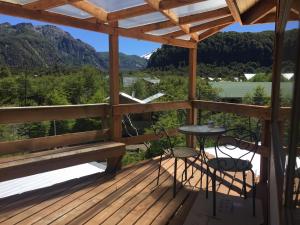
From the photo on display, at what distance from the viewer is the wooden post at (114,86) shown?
4.12m

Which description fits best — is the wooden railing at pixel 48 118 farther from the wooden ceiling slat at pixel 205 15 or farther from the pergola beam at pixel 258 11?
the pergola beam at pixel 258 11

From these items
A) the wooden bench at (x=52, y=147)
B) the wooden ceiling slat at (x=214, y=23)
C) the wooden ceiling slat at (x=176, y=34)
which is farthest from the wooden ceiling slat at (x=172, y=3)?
the wooden bench at (x=52, y=147)

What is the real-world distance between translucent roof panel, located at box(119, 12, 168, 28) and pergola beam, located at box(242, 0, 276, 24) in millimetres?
1171

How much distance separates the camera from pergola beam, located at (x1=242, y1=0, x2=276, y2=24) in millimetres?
3742

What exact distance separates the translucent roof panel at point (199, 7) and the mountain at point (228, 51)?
20.8m

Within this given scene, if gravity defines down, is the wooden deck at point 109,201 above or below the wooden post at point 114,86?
below

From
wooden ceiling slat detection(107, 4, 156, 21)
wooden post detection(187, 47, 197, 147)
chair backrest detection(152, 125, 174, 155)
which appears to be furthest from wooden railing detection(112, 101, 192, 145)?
wooden ceiling slat detection(107, 4, 156, 21)

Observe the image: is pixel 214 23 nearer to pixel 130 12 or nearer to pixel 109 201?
pixel 130 12

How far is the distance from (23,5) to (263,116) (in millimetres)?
3010

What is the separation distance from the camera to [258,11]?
12.9 ft

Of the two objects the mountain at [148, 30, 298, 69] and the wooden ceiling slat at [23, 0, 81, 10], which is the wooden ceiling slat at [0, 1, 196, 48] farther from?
the mountain at [148, 30, 298, 69]

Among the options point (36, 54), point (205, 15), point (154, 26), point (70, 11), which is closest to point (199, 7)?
point (205, 15)

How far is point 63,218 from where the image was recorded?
2.84 m

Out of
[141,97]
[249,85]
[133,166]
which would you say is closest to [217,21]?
[133,166]
